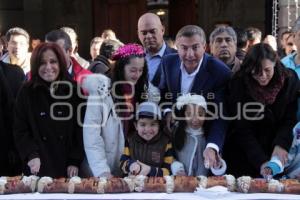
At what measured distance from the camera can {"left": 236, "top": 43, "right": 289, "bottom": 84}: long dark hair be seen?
388 cm

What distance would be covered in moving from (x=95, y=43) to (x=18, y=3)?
6.12m

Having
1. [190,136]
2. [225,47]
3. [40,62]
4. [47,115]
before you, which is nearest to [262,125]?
[190,136]

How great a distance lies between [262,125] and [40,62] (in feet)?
5.26

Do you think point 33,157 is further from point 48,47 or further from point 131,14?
point 131,14

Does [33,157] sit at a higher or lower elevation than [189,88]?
lower

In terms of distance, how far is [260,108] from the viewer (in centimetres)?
395

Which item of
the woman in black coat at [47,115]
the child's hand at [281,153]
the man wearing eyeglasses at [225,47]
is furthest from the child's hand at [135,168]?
the man wearing eyeglasses at [225,47]

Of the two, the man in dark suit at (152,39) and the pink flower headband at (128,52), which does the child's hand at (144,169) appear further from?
the man in dark suit at (152,39)

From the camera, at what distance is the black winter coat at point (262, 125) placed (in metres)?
3.95

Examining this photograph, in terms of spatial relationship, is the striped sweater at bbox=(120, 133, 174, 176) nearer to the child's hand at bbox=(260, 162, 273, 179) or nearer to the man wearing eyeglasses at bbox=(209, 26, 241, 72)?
the child's hand at bbox=(260, 162, 273, 179)

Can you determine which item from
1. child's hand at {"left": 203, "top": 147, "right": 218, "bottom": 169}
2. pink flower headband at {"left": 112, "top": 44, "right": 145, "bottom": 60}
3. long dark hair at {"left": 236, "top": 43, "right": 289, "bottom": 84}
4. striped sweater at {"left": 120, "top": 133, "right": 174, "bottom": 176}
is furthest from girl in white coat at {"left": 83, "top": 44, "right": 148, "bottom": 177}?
long dark hair at {"left": 236, "top": 43, "right": 289, "bottom": 84}

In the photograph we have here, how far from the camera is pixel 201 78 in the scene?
4.10 metres

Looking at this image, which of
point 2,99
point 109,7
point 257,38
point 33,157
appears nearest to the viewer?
point 33,157

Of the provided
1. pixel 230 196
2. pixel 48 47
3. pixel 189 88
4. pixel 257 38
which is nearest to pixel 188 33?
pixel 189 88
